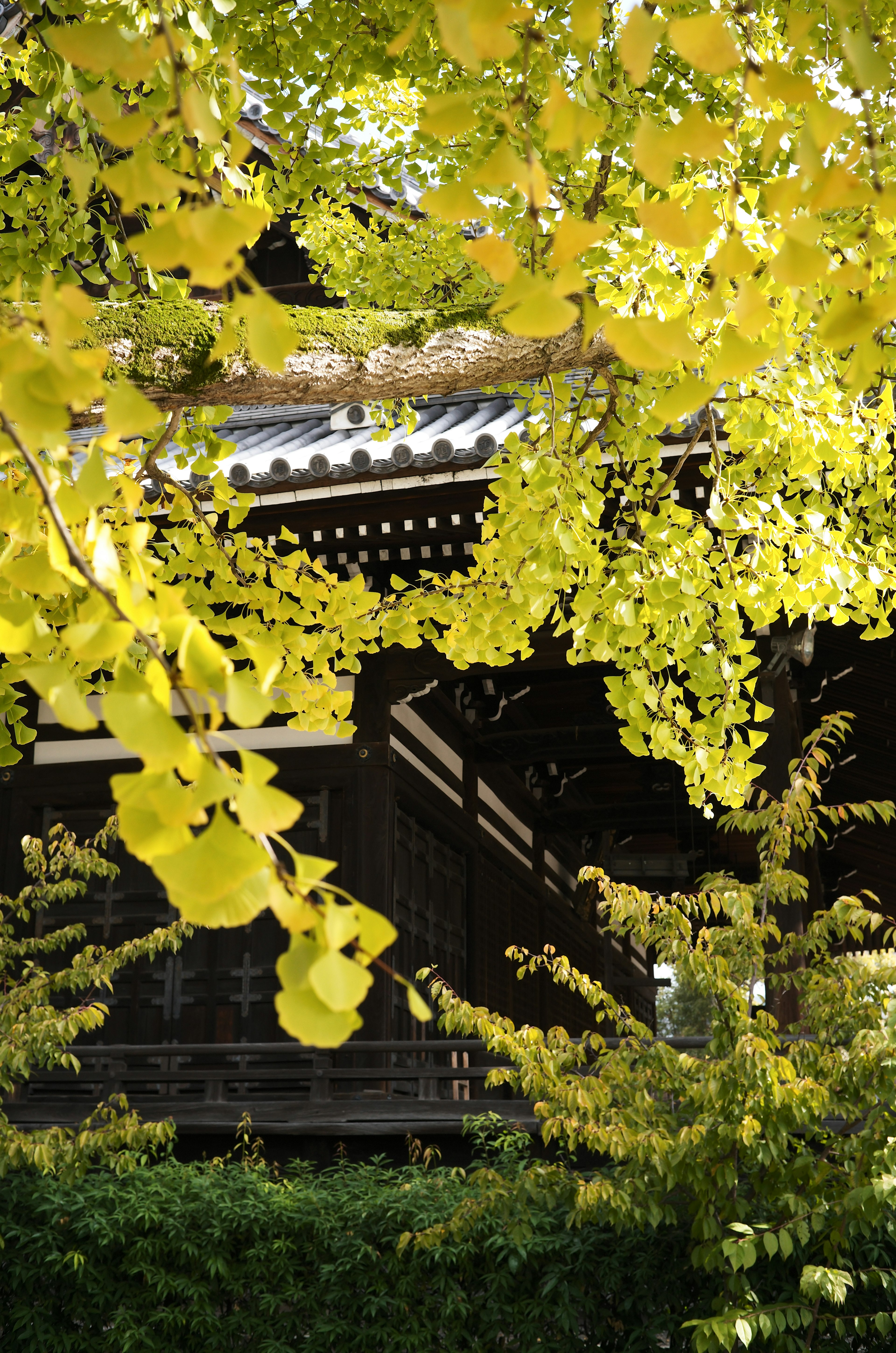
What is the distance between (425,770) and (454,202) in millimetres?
6666

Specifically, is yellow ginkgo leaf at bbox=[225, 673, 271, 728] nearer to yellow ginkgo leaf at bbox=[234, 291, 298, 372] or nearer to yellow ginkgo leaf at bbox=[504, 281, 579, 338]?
yellow ginkgo leaf at bbox=[234, 291, 298, 372]

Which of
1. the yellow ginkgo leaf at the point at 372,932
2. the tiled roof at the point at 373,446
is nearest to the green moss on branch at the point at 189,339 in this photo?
the yellow ginkgo leaf at the point at 372,932

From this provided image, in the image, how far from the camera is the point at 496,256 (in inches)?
49.5

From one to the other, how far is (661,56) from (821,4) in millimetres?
691

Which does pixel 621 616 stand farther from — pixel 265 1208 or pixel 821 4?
pixel 265 1208

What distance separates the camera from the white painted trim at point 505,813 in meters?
9.58

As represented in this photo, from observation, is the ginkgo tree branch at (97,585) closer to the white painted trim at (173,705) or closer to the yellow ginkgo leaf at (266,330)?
the yellow ginkgo leaf at (266,330)

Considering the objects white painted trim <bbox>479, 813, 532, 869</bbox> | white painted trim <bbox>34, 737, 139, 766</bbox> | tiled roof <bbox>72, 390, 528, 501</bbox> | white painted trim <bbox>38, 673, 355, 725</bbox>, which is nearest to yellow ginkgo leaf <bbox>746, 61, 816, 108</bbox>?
tiled roof <bbox>72, 390, 528, 501</bbox>

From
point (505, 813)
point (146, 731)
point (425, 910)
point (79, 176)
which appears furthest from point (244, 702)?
point (505, 813)

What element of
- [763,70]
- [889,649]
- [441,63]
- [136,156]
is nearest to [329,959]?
[136,156]

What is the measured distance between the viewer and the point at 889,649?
654 cm

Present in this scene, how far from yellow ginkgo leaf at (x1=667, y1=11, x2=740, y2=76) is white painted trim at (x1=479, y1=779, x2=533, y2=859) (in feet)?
27.2

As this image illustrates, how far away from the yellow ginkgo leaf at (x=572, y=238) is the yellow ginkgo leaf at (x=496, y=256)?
0.05 m

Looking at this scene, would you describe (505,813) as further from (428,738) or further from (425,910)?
(425,910)
